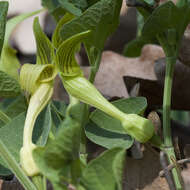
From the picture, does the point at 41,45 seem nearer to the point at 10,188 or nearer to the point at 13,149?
the point at 13,149

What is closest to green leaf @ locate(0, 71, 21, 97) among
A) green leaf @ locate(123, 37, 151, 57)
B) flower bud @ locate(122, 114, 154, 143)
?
flower bud @ locate(122, 114, 154, 143)

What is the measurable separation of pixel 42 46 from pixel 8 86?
0.33 feet

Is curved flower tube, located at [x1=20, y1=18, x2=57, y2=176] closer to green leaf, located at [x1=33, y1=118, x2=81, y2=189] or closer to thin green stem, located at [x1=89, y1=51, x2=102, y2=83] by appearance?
thin green stem, located at [x1=89, y1=51, x2=102, y2=83]

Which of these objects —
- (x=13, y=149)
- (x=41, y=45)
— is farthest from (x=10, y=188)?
(x=41, y=45)

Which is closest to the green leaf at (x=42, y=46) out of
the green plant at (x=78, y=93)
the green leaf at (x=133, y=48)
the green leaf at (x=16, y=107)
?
the green plant at (x=78, y=93)

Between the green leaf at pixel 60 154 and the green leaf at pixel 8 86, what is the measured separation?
249 millimetres

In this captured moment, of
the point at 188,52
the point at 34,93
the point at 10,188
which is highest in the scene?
the point at 34,93

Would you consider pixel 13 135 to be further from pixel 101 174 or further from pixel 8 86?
pixel 101 174

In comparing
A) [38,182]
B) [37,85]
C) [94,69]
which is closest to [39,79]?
[37,85]

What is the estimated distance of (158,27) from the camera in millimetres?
854

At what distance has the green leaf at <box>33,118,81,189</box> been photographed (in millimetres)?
534

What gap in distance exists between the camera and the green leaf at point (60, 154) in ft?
1.75

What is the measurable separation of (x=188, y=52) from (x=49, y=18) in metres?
1.01

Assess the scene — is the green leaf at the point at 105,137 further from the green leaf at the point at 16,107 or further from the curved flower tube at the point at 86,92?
the green leaf at the point at 16,107
